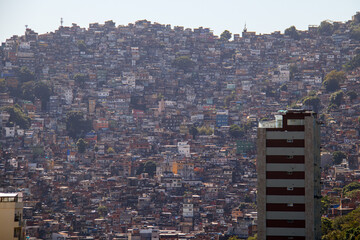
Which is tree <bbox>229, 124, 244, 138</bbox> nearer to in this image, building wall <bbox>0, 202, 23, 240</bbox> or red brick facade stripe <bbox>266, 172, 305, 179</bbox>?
red brick facade stripe <bbox>266, 172, 305, 179</bbox>

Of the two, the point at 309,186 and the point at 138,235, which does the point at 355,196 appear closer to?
the point at 138,235

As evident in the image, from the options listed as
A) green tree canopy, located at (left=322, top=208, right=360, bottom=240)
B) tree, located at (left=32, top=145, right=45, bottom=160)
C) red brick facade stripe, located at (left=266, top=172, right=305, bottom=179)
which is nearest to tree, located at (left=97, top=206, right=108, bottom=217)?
tree, located at (left=32, top=145, right=45, bottom=160)

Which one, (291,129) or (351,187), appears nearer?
(291,129)

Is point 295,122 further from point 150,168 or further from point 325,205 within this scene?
point 150,168

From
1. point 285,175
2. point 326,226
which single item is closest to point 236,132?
point 326,226

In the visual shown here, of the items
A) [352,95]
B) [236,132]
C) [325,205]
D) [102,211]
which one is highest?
[352,95]

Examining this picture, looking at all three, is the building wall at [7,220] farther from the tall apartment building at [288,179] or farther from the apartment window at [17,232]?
the tall apartment building at [288,179]
